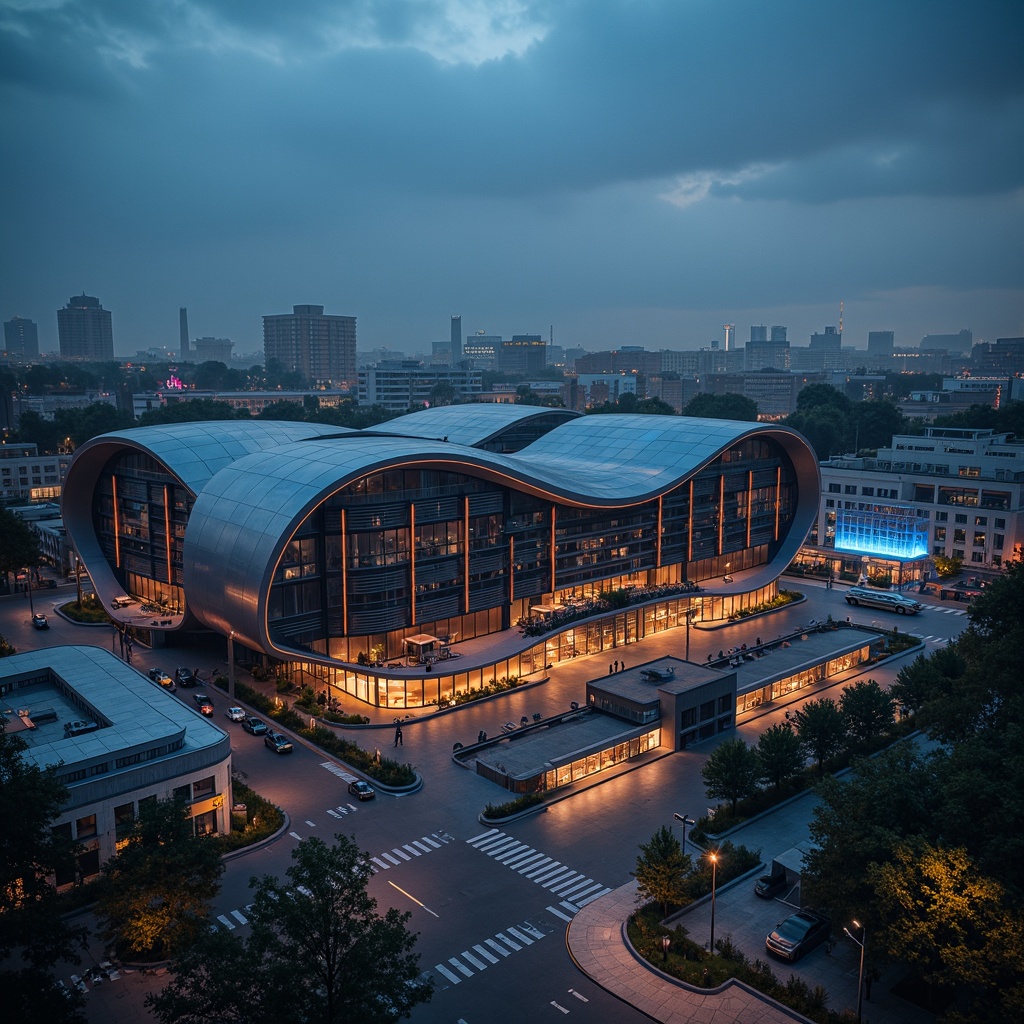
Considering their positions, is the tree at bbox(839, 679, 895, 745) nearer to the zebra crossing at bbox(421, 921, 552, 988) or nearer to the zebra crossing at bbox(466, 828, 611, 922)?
the zebra crossing at bbox(466, 828, 611, 922)

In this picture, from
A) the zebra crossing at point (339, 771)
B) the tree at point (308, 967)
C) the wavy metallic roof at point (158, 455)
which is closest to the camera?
the tree at point (308, 967)

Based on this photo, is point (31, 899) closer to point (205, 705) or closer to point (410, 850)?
point (410, 850)

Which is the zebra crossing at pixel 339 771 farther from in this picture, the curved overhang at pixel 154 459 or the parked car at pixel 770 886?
the curved overhang at pixel 154 459

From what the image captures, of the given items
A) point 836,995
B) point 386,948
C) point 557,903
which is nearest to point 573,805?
point 557,903

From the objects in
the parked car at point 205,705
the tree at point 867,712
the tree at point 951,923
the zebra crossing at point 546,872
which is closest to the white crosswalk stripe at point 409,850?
the zebra crossing at point 546,872

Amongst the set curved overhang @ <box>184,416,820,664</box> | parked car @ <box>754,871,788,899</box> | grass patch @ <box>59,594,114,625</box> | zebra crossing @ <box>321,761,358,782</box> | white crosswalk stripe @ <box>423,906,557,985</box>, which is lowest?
zebra crossing @ <box>321,761,358,782</box>

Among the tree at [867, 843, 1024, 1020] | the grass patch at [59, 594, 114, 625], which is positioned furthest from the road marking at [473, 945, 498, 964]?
the grass patch at [59, 594, 114, 625]

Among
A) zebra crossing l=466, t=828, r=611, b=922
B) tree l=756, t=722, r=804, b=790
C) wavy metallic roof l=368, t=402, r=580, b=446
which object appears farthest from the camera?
wavy metallic roof l=368, t=402, r=580, b=446
